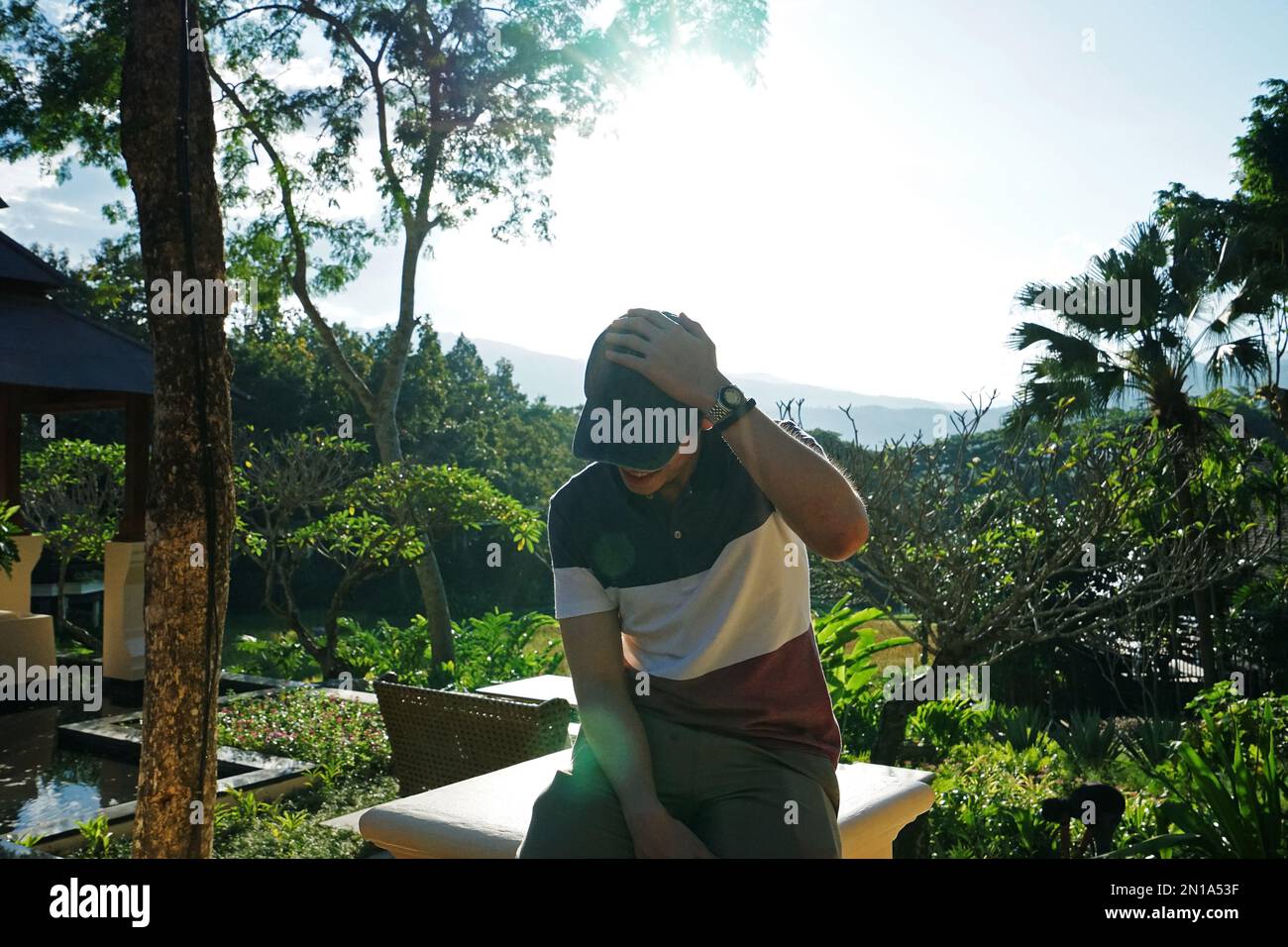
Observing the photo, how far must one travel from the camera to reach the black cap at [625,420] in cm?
204

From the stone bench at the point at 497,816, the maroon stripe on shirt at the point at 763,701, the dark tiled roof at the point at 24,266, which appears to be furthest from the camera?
the dark tiled roof at the point at 24,266

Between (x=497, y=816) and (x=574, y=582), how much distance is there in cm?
101

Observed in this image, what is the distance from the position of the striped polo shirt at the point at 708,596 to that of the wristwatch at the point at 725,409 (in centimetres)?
20

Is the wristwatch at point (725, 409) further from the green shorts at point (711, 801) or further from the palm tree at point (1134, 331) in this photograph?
the palm tree at point (1134, 331)

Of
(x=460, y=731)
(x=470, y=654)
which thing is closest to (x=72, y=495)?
(x=470, y=654)

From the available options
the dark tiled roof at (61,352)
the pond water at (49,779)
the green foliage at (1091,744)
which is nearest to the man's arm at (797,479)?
the pond water at (49,779)

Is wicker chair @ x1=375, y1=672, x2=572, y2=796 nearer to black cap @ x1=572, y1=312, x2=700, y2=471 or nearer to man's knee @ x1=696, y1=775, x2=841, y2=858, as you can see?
man's knee @ x1=696, y1=775, x2=841, y2=858

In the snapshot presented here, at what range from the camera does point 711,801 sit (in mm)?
2113

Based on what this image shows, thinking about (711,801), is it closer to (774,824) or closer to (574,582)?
(774,824)

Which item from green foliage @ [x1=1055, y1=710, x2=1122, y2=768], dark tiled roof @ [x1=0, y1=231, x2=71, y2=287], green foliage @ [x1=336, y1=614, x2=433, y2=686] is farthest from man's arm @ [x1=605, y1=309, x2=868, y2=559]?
dark tiled roof @ [x1=0, y1=231, x2=71, y2=287]

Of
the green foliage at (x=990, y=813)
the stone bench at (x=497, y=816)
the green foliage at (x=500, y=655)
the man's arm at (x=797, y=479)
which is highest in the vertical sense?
the man's arm at (x=797, y=479)

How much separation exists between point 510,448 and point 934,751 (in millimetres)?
22782

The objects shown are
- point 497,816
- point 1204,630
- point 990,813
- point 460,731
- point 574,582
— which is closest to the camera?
point 574,582
